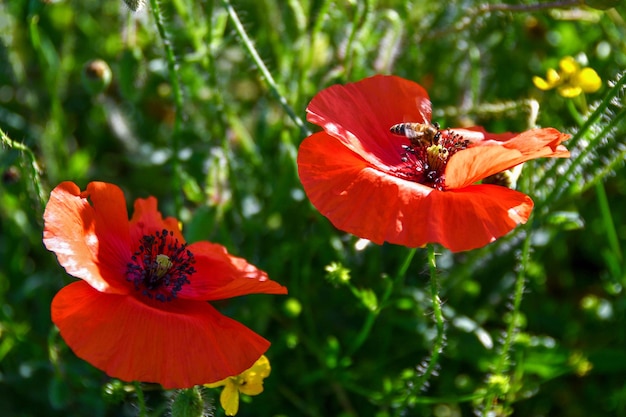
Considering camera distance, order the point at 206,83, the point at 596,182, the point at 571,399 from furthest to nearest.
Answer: the point at 206,83
the point at 571,399
the point at 596,182

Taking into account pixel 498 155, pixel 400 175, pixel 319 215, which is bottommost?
Answer: pixel 319 215

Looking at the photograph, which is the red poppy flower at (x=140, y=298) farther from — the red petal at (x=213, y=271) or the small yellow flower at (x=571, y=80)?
the small yellow flower at (x=571, y=80)

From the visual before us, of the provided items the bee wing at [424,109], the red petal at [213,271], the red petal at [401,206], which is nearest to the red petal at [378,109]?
the bee wing at [424,109]

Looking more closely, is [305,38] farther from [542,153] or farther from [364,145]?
[542,153]

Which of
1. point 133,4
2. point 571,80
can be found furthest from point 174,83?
point 571,80

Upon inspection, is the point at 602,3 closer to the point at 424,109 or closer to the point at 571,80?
the point at 571,80

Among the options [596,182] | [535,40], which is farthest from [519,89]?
[596,182]
